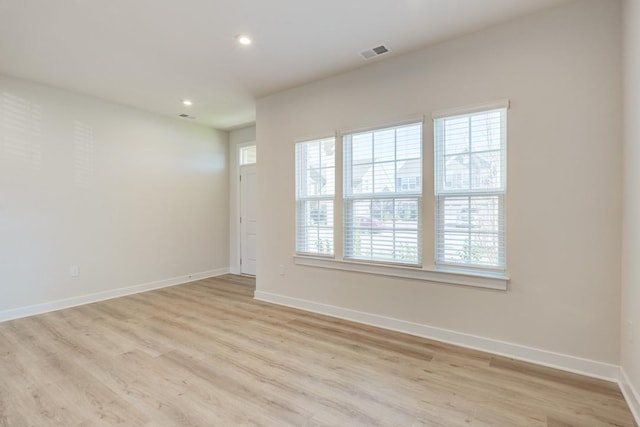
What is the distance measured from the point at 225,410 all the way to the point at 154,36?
10.2 feet

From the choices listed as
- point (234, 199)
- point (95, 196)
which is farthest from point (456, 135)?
point (95, 196)

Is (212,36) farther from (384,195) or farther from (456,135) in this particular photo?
(456,135)

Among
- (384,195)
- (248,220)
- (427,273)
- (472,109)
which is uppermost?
(472,109)

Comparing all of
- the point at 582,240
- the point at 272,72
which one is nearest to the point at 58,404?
the point at 272,72

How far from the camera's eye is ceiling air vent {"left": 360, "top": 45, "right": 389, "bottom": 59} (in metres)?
3.10

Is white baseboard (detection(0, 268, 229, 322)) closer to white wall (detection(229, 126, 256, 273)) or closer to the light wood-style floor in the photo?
the light wood-style floor

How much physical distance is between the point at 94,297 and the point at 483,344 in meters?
4.89

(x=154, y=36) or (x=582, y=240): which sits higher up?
(x=154, y=36)

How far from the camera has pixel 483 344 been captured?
2.78 meters

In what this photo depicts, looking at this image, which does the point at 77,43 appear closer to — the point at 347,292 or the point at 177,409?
the point at 177,409

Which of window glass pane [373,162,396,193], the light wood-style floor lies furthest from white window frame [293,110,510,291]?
the light wood-style floor

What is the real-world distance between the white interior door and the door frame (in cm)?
8

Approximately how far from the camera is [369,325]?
341 cm

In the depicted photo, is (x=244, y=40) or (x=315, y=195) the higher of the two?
(x=244, y=40)
